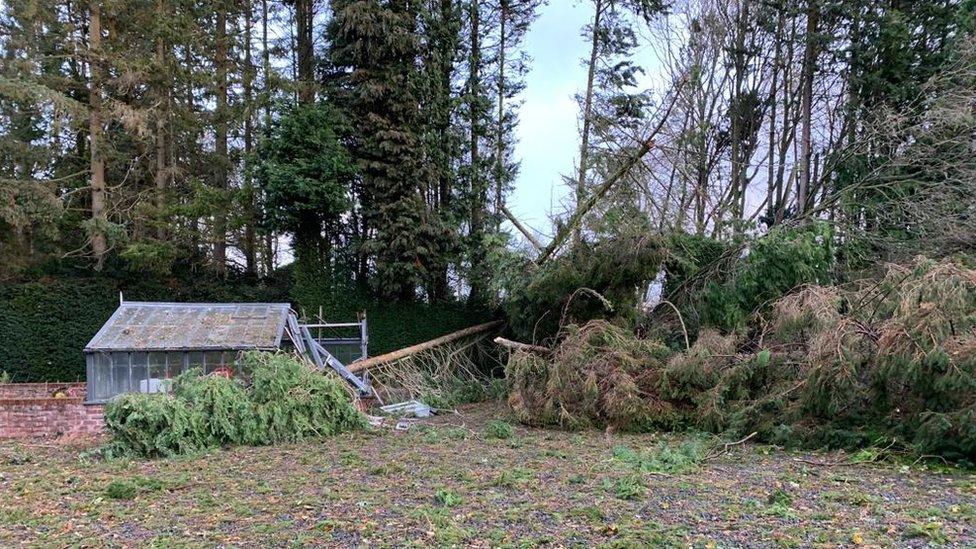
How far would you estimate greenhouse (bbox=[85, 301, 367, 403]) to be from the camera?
25.0ft

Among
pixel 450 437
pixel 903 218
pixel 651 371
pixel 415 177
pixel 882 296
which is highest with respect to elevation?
pixel 415 177

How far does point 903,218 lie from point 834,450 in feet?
19.2

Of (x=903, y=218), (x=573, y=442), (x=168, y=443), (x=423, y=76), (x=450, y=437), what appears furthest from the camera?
(x=423, y=76)

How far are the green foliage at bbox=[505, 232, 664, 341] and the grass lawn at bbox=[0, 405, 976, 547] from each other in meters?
3.61

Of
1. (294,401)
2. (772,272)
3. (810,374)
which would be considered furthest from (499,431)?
(772,272)

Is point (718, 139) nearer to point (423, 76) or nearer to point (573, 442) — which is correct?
point (423, 76)

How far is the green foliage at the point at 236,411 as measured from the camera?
5.88 metres

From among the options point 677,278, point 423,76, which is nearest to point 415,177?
point 423,76

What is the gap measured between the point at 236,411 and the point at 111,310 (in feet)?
23.1

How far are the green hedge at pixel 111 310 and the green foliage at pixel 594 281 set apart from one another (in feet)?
11.0

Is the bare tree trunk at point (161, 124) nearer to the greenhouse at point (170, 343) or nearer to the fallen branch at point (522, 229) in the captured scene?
the greenhouse at point (170, 343)

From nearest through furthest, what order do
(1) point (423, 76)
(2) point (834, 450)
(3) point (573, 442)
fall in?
(2) point (834, 450), (3) point (573, 442), (1) point (423, 76)

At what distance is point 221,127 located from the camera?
13148 millimetres

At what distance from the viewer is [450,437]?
686 cm
